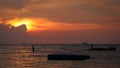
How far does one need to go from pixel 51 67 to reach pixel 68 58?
77.4 ft

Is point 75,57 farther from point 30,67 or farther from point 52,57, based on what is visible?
point 30,67

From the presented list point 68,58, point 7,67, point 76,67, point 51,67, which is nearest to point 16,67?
point 7,67

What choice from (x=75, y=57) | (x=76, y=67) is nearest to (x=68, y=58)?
(x=75, y=57)

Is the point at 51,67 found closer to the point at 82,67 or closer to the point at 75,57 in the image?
the point at 82,67

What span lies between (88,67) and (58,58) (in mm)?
24579

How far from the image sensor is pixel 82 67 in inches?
2749

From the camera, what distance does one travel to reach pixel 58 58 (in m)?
93.9

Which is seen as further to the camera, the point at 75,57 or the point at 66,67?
the point at 75,57

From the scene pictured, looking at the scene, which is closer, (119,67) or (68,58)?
(119,67)

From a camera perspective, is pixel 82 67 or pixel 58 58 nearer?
pixel 82 67

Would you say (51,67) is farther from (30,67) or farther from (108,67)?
(108,67)

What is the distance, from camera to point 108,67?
70.6m

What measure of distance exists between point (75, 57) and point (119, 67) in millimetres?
26154

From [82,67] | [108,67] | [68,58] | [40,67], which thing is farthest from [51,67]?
[68,58]
